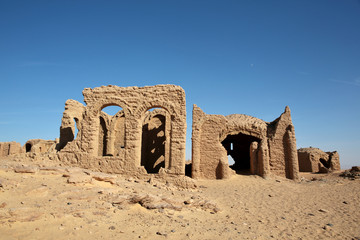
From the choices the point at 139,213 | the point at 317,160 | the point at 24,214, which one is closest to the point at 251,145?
the point at 139,213

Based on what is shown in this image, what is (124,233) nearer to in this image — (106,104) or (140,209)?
(140,209)

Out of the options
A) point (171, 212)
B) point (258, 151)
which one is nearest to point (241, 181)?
point (258, 151)

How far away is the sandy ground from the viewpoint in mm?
4605

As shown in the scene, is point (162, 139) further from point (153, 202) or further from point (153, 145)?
point (153, 202)

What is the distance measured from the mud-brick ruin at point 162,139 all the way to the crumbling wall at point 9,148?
849 centimetres

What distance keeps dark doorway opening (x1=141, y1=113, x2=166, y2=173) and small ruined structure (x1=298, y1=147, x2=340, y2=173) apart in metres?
13.9

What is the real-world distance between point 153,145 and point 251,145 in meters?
6.32

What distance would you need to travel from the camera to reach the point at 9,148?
71.9 ft

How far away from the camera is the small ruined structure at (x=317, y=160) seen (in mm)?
20761

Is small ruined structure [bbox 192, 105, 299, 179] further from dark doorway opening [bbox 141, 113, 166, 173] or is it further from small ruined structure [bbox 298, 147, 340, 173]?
small ruined structure [bbox 298, 147, 340, 173]

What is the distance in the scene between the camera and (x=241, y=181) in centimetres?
1296

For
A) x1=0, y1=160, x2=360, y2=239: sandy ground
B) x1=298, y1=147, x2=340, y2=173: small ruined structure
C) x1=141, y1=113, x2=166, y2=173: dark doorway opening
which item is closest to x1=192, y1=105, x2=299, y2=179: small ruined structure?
x1=141, y1=113, x2=166, y2=173: dark doorway opening

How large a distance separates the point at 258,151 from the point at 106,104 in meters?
9.21

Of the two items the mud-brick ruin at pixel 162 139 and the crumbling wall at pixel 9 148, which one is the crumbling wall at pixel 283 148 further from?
the crumbling wall at pixel 9 148
